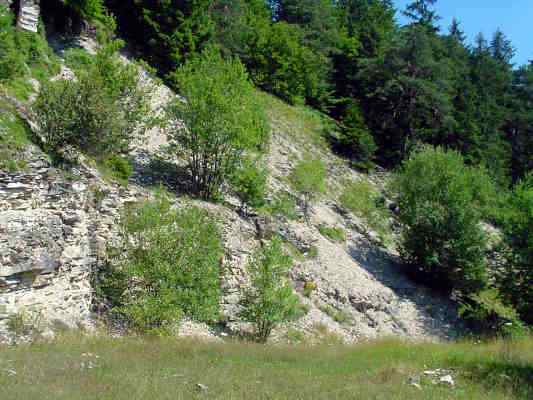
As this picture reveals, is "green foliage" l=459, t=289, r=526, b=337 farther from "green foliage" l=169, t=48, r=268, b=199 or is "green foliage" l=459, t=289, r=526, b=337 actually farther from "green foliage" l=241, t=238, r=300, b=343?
"green foliage" l=169, t=48, r=268, b=199

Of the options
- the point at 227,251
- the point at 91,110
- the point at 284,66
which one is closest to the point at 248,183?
the point at 227,251

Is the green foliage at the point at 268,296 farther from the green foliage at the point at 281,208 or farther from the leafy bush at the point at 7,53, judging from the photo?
the leafy bush at the point at 7,53

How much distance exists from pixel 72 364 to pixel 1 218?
497 centimetres

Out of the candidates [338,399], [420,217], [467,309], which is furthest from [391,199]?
[338,399]

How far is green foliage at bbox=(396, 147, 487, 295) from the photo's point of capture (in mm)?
25250

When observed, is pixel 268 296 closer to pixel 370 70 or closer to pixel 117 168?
pixel 117 168

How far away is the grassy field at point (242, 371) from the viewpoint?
7.26 meters

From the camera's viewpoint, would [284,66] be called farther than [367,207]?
Yes

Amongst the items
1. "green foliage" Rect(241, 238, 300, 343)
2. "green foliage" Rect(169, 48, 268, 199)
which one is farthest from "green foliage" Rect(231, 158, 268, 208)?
"green foliage" Rect(241, 238, 300, 343)

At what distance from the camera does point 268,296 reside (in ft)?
50.3

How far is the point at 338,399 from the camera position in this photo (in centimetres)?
762

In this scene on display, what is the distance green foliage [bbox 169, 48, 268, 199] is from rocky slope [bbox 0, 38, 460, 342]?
1.33 meters

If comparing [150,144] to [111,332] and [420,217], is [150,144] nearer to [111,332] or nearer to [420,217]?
[111,332]

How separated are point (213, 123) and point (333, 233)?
29.9 ft
